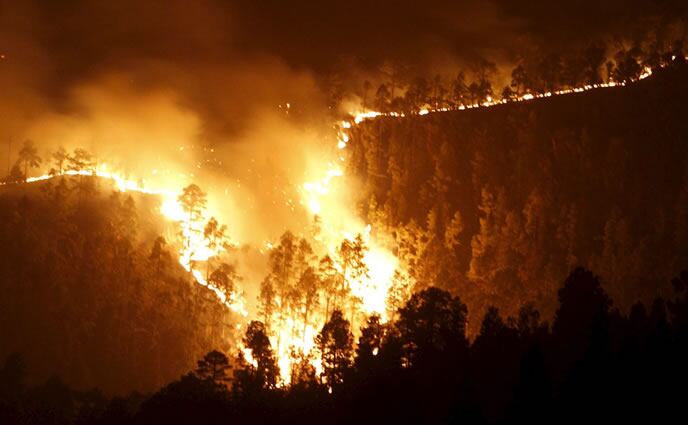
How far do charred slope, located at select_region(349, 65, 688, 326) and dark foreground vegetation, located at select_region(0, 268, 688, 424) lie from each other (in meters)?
34.9

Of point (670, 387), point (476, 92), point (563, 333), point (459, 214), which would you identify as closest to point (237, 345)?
A: point (459, 214)

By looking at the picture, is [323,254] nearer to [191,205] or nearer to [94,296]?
[191,205]

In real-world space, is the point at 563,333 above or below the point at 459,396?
above

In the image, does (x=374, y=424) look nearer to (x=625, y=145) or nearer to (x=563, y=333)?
(x=563, y=333)

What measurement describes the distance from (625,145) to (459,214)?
93.6 ft

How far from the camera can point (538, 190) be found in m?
138

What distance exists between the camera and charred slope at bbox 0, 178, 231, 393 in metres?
126

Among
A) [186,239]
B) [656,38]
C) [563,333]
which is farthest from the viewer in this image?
[656,38]

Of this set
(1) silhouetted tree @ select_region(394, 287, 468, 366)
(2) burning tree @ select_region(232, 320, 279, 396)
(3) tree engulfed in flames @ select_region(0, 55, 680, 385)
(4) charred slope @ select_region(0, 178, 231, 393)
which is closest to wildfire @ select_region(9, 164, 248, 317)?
(3) tree engulfed in flames @ select_region(0, 55, 680, 385)

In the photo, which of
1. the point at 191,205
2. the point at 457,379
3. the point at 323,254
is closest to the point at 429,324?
the point at 457,379

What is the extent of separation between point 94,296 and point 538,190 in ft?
238

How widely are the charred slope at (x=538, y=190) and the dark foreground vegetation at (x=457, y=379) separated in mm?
34933

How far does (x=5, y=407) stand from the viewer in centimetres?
9175

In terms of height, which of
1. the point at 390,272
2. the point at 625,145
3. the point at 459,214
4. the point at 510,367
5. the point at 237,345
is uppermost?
the point at 625,145
